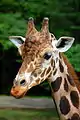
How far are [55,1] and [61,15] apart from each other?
0.51 m

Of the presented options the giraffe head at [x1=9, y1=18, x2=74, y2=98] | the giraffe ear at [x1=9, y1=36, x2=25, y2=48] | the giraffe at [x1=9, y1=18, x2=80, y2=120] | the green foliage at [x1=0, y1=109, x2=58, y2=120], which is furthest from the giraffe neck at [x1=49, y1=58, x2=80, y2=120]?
the green foliage at [x1=0, y1=109, x2=58, y2=120]

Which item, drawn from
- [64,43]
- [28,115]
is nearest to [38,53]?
[64,43]

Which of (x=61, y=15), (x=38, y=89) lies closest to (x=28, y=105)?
(x=61, y=15)

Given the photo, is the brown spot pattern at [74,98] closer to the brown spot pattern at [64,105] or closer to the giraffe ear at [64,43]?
the brown spot pattern at [64,105]

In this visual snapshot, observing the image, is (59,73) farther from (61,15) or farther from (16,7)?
(16,7)

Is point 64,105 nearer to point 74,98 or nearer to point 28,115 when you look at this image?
point 74,98

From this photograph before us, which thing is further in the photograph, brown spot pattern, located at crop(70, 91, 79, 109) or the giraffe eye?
brown spot pattern, located at crop(70, 91, 79, 109)

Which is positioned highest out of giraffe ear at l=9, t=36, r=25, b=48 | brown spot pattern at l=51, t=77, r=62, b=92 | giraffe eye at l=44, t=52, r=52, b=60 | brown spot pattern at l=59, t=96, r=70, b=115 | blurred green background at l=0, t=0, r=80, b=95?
giraffe ear at l=9, t=36, r=25, b=48

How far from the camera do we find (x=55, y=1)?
37.0ft

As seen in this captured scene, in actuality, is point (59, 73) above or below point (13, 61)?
above

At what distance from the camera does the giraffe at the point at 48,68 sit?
481 cm

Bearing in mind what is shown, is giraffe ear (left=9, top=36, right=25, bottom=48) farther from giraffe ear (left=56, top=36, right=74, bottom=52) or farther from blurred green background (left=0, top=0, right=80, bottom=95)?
blurred green background (left=0, top=0, right=80, bottom=95)

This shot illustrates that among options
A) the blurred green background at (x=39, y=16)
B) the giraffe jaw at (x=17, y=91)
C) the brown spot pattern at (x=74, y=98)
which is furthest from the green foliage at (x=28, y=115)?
the giraffe jaw at (x=17, y=91)

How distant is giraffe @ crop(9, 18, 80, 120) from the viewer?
15.8ft
